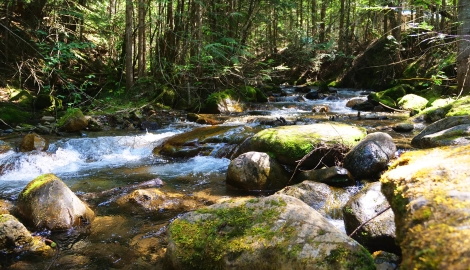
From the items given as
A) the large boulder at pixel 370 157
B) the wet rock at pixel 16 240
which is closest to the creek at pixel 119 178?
the wet rock at pixel 16 240

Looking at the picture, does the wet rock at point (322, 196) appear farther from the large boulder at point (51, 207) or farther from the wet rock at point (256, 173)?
Result: the large boulder at point (51, 207)

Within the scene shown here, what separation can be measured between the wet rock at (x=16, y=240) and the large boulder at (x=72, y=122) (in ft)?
22.4

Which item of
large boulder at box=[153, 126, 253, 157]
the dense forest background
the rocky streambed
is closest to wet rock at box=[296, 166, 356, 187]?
the rocky streambed

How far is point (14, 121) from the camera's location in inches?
416

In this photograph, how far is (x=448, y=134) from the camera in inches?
225

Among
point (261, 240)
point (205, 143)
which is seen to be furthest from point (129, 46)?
point (261, 240)

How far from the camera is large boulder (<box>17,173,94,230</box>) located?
14.3 feet

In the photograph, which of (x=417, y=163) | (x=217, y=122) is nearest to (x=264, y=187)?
(x=417, y=163)

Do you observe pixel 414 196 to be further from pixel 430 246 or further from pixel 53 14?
pixel 53 14

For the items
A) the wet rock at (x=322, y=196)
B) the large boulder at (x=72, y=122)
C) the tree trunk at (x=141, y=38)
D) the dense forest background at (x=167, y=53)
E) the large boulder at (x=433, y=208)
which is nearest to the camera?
the large boulder at (x=433, y=208)

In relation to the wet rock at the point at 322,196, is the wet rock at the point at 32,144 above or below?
above

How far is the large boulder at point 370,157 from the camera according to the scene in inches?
223

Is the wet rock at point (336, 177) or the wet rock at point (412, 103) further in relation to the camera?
the wet rock at point (412, 103)

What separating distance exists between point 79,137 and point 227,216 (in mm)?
7950
